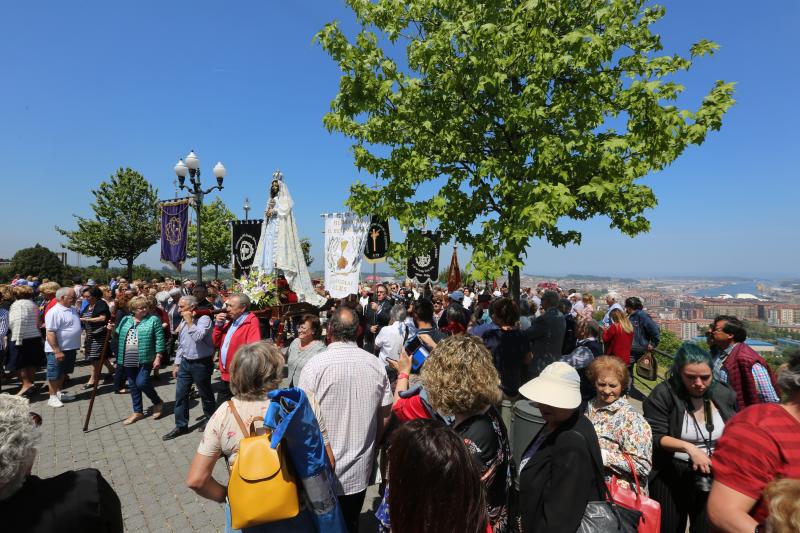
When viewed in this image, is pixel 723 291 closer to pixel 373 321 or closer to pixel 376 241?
pixel 376 241

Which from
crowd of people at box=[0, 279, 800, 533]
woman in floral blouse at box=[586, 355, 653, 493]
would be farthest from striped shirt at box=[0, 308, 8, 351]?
woman in floral blouse at box=[586, 355, 653, 493]

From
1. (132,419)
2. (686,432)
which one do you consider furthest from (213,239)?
(686,432)

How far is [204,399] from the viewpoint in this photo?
236 inches

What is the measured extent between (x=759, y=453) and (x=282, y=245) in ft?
27.9

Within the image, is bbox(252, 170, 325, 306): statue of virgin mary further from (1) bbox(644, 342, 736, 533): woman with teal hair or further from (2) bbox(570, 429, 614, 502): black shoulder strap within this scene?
(2) bbox(570, 429, 614, 502): black shoulder strap

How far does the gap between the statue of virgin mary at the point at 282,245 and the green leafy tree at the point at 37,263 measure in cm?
2940

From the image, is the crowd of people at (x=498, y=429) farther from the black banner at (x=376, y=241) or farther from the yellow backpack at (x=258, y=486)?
the black banner at (x=376, y=241)

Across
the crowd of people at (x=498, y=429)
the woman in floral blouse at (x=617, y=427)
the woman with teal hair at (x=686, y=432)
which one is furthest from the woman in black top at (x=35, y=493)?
the woman with teal hair at (x=686, y=432)

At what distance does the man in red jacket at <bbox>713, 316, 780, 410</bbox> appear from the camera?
141 inches

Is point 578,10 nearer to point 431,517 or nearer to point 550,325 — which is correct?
point 550,325

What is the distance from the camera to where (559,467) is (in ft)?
6.73

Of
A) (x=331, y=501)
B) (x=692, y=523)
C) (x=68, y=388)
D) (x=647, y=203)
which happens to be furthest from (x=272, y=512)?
(x=68, y=388)

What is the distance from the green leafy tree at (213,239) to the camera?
120 feet

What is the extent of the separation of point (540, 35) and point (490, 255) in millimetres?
2782
